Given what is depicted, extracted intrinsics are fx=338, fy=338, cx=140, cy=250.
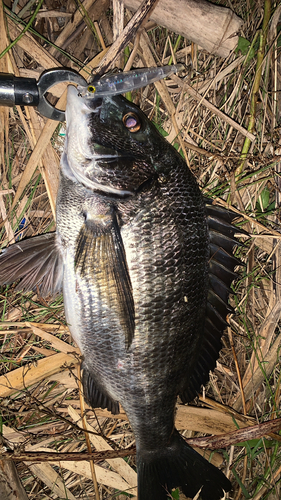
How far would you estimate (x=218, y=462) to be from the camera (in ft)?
8.87

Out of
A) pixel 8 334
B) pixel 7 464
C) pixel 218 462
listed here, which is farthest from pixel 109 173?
pixel 218 462

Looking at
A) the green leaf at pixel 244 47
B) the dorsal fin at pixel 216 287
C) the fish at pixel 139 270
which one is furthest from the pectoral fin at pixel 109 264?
the green leaf at pixel 244 47

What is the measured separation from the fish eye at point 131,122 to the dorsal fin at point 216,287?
2.11ft

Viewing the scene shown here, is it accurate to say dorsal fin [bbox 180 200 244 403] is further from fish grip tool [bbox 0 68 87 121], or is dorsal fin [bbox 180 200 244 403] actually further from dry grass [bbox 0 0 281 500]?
fish grip tool [bbox 0 68 87 121]

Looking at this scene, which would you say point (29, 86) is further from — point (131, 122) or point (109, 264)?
point (109, 264)

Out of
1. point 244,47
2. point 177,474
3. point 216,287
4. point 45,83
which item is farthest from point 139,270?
point 244,47

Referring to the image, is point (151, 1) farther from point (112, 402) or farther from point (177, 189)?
point (112, 402)

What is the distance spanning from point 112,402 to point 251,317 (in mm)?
1280

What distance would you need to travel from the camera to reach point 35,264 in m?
2.13

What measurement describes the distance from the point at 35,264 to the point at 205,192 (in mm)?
1308

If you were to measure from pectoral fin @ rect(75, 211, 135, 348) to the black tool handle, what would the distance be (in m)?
0.76

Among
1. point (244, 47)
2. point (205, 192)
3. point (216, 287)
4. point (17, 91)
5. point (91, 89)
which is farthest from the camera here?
point (205, 192)

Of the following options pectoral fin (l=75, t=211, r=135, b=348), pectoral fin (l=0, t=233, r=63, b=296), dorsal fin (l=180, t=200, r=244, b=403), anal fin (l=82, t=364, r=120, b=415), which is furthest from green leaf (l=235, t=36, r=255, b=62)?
anal fin (l=82, t=364, r=120, b=415)

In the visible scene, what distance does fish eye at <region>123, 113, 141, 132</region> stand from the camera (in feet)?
5.85
